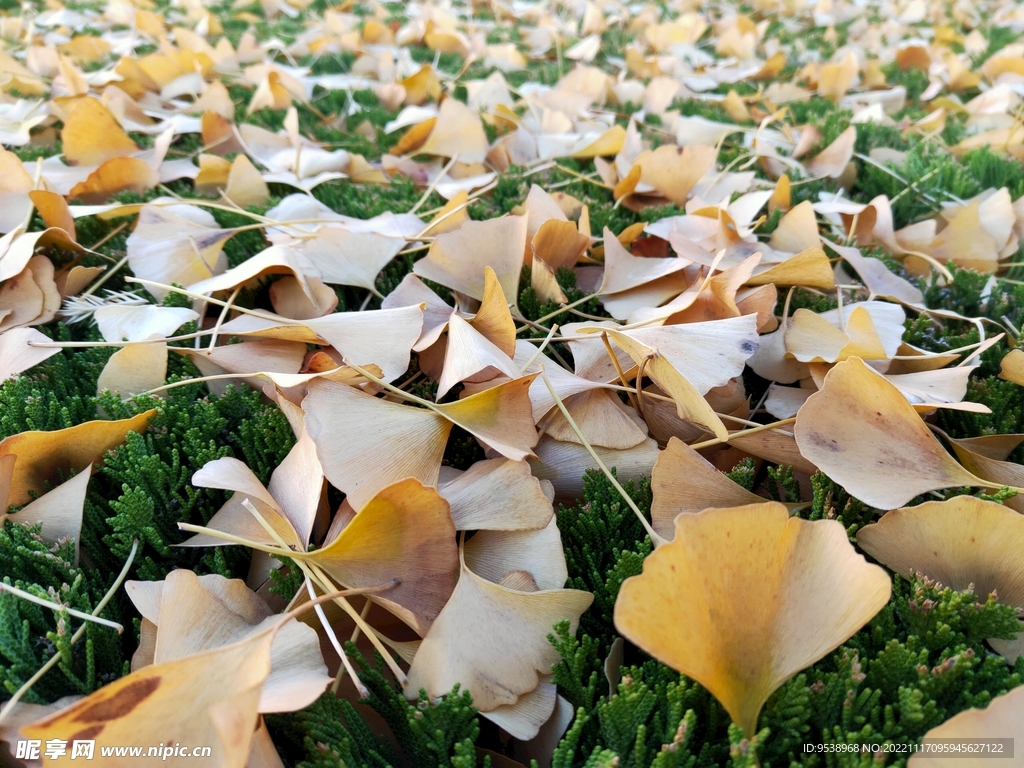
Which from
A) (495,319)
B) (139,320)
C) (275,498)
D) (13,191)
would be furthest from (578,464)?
(13,191)

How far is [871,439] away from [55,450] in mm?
655

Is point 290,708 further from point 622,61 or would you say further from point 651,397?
point 622,61

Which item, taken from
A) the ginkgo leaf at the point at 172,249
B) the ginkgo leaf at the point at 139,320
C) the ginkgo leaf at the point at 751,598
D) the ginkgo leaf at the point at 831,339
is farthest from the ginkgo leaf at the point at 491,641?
the ginkgo leaf at the point at 172,249

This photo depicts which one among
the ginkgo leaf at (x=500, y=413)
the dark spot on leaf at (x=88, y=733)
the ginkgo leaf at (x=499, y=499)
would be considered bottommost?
the ginkgo leaf at (x=499, y=499)

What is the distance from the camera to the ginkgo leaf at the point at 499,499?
51cm

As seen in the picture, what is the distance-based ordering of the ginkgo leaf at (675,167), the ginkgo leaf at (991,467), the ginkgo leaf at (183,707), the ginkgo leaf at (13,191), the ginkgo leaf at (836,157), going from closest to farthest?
the ginkgo leaf at (183,707) → the ginkgo leaf at (991,467) → the ginkgo leaf at (13,191) → the ginkgo leaf at (675,167) → the ginkgo leaf at (836,157)

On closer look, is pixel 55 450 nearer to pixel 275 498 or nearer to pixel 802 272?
pixel 275 498

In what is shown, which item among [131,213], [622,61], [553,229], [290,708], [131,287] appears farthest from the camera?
[622,61]

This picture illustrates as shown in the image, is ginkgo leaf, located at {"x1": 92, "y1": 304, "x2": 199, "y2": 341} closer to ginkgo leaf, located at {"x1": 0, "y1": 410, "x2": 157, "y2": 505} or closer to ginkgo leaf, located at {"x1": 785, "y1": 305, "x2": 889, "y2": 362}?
ginkgo leaf, located at {"x1": 0, "y1": 410, "x2": 157, "y2": 505}

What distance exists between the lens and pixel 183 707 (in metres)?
0.37

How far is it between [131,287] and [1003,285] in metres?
1.13

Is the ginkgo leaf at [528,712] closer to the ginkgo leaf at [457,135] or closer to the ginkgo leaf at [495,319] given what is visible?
the ginkgo leaf at [495,319]

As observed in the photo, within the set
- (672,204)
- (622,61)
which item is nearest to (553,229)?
(672,204)

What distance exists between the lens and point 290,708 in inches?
14.5
